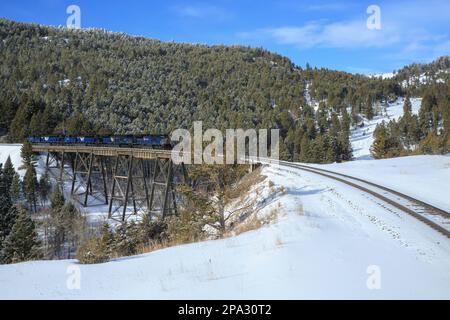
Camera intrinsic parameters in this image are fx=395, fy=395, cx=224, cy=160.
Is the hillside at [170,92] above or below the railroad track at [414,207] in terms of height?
above

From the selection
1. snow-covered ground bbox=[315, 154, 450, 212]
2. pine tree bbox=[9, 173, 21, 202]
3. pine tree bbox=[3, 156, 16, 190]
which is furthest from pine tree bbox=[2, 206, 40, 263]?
snow-covered ground bbox=[315, 154, 450, 212]

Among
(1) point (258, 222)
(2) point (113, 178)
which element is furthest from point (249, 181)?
(2) point (113, 178)

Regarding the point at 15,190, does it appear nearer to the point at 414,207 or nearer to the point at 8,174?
the point at 8,174

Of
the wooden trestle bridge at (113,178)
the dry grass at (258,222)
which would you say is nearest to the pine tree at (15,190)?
the wooden trestle bridge at (113,178)

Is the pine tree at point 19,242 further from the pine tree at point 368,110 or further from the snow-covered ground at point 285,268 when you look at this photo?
the pine tree at point 368,110

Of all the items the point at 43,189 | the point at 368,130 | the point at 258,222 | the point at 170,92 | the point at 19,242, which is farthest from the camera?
the point at 170,92

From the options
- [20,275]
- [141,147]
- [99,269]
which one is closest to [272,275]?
[99,269]
